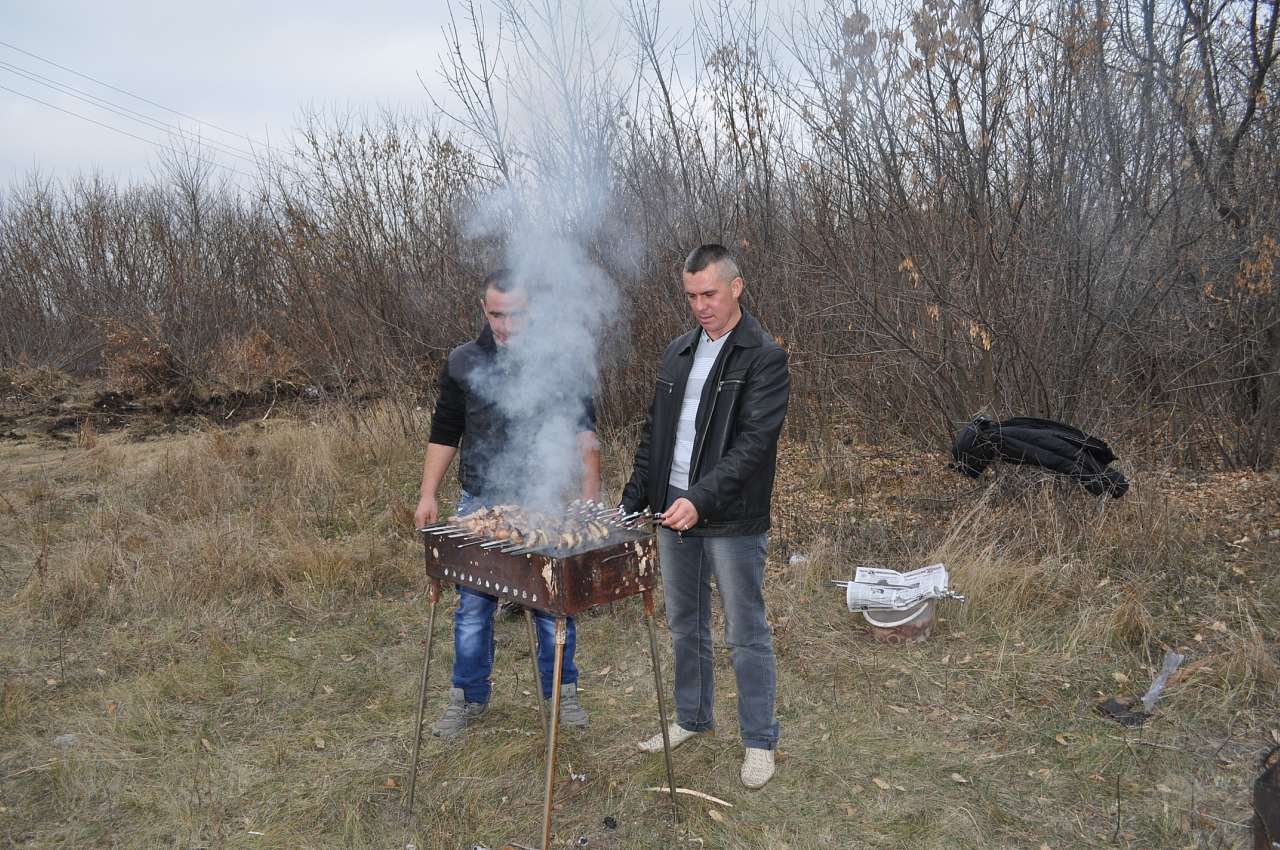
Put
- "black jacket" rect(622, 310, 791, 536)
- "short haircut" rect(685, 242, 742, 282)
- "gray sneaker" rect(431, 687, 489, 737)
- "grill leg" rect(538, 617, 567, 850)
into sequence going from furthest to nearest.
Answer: "gray sneaker" rect(431, 687, 489, 737) → "short haircut" rect(685, 242, 742, 282) → "black jacket" rect(622, 310, 791, 536) → "grill leg" rect(538, 617, 567, 850)

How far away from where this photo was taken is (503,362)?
12.0 feet

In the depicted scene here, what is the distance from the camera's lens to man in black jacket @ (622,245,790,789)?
308cm

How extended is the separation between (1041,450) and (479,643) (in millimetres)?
3936

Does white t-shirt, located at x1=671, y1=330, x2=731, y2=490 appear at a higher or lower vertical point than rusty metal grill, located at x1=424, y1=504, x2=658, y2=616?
higher

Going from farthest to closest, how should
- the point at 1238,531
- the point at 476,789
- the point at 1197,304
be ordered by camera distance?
1. the point at 1197,304
2. the point at 1238,531
3. the point at 476,789

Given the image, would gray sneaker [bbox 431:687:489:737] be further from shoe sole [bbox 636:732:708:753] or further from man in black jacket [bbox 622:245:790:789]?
man in black jacket [bbox 622:245:790:789]

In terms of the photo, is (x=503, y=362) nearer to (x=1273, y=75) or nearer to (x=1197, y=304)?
(x=1197, y=304)

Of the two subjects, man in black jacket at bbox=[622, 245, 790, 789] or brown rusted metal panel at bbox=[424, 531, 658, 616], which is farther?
man in black jacket at bbox=[622, 245, 790, 789]

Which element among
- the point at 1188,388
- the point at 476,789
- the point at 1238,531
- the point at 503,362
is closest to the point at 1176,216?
the point at 1188,388

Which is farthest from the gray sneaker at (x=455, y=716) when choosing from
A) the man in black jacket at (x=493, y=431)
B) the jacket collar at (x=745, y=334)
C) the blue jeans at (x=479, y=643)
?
the jacket collar at (x=745, y=334)

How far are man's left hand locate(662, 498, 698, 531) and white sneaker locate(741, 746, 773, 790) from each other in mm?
1138

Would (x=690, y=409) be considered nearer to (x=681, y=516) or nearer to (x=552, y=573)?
(x=681, y=516)

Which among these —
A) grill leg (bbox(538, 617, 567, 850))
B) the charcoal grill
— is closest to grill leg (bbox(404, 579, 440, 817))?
the charcoal grill

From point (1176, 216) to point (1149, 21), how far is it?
5.15 feet
